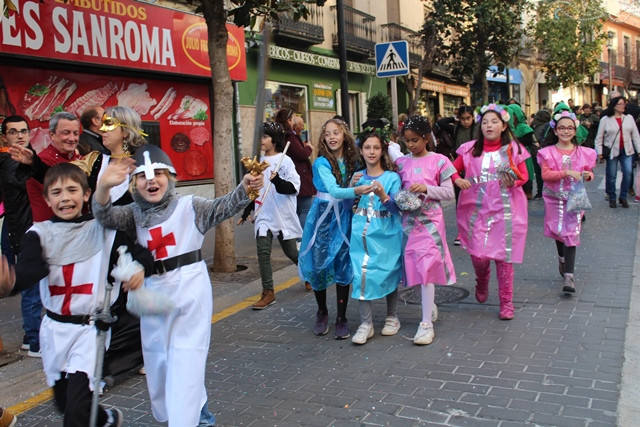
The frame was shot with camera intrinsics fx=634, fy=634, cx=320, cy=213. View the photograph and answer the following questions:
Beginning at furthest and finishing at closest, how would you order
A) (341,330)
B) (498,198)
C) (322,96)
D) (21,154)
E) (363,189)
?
(322,96), (498,198), (341,330), (363,189), (21,154)

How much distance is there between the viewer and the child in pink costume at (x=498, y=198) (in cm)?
529

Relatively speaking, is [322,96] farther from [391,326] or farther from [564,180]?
[391,326]

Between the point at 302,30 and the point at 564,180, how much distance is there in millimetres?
11985

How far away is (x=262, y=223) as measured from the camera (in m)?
6.20

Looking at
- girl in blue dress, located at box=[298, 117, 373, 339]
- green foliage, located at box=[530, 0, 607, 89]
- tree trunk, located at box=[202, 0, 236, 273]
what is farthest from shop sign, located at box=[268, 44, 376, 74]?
green foliage, located at box=[530, 0, 607, 89]

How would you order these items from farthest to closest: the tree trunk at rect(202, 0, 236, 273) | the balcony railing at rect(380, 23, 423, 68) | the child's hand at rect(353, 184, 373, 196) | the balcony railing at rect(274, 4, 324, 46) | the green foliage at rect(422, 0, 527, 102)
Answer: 1. the balcony railing at rect(380, 23, 423, 68)
2. the balcony railing at rect(274, 4, 324, 46)
3. the green foliage at rect(422, 0, 527, 102)
4. the tree trunk at rect(202, 0, 236, 273)
5. the child's hand at rect(353, 184, 373, 196)

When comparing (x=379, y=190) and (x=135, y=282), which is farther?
(x=379, y=190)

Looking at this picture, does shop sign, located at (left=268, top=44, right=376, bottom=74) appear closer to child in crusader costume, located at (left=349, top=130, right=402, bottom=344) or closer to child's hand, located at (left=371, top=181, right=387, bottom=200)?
child in crusader costume, located at (left=349, top=130, right=402, bottom=344)

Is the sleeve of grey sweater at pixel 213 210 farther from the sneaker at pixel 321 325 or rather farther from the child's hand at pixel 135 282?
the sneaker at pixel 321 325

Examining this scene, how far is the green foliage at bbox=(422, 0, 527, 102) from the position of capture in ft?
51.0

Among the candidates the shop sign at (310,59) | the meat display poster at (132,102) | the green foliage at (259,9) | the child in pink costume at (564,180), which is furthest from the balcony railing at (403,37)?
the child in pink costume at (564,180)

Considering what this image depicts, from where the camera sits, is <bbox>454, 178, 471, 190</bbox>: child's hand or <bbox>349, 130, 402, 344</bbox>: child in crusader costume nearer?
<bbox>349, 130, 402, 344</bbox>: child in crusader costume

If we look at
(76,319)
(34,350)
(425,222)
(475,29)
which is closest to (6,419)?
(76,319)

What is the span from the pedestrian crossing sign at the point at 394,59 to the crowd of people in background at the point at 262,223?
332 centimetres
